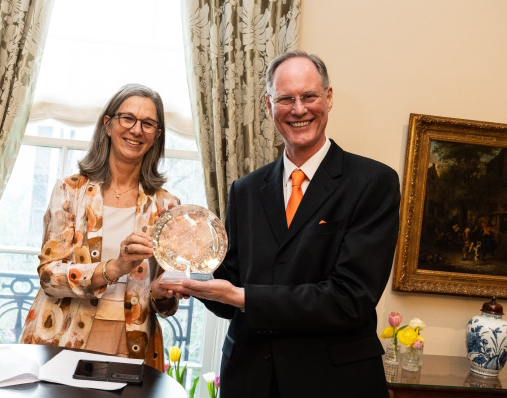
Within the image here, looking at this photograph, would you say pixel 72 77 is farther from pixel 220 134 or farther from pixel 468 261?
pixel 468 261

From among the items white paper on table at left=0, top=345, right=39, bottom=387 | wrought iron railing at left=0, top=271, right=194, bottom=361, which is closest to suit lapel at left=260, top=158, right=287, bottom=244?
white paper on table at left=0, top=345, right=39, bottom=387

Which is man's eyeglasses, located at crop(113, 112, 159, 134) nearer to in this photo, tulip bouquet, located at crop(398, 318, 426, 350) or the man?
the man

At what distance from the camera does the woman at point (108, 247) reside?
106 inches

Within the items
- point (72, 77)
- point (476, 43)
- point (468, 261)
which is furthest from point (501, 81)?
point (72, 77)

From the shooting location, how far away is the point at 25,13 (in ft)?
12.5

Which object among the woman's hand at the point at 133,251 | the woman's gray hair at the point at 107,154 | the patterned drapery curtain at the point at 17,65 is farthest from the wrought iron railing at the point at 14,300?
the woman's hand at the point at 133,251

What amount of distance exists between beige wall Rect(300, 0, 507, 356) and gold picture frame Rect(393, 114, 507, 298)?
12 centimetres

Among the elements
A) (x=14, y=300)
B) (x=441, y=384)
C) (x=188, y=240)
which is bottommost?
(x=441, y=384)

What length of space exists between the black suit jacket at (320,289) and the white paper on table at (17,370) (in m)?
0.67

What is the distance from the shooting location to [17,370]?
194cm

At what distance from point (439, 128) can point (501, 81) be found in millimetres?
574

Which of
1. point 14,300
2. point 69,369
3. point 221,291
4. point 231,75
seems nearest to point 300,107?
point 221,291

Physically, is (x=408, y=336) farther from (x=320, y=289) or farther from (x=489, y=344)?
(x=320, y=289)

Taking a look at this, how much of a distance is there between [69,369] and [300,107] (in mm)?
1186
